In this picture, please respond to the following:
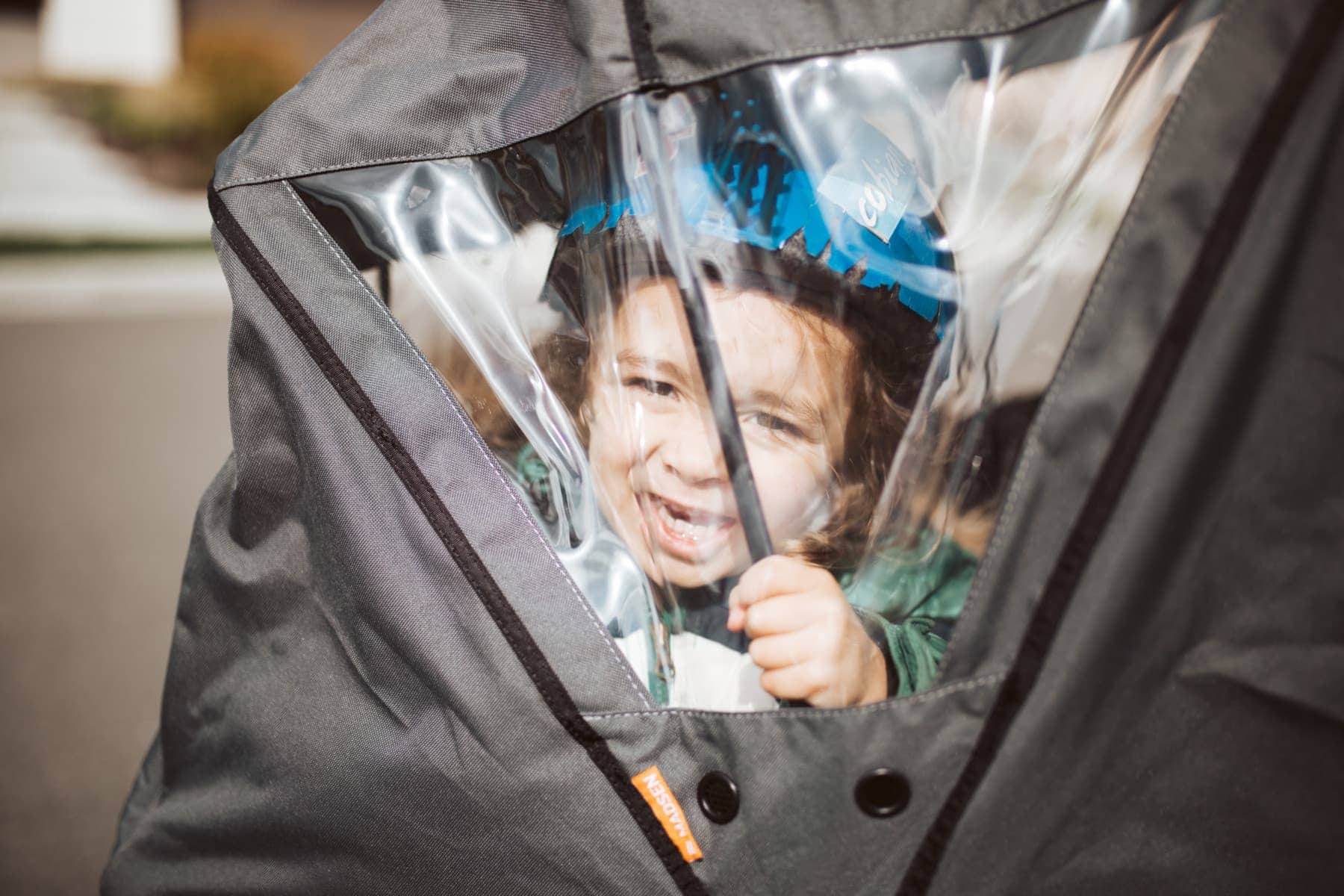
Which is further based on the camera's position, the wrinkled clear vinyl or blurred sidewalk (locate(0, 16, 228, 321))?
blurred sidewalk (locate(0, 16, 228, 321))

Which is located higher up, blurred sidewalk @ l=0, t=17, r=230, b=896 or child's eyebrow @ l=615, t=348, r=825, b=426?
child's eyebrow @ l=615, t=348, r=825, b=426

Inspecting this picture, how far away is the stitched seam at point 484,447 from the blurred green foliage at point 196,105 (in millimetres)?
5319

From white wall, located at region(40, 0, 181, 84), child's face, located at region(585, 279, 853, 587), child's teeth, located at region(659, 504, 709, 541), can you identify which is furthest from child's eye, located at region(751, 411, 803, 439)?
white wall, located at region(40, 0, 181, 84)

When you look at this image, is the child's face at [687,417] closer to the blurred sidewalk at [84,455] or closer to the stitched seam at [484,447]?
the stitched seam at [484,447]

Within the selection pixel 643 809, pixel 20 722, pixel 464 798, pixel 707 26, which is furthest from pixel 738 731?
pixel 20 722

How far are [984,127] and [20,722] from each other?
180 centimetres

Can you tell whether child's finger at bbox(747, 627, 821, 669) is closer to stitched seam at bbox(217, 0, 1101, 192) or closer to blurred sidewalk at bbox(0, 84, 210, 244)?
stitched seam at bbox(217, 0, 1101, 192)

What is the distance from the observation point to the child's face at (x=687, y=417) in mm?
791

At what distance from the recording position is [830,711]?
63cm

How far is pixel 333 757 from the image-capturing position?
2.39 ft

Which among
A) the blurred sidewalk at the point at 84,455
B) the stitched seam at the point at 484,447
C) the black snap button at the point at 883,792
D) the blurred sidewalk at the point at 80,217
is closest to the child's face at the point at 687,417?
the stitched seam at the point at 484,447

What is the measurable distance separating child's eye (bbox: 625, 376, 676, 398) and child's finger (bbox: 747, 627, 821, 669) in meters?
0.22

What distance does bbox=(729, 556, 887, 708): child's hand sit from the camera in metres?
0.72

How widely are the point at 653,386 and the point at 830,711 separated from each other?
0.31m
